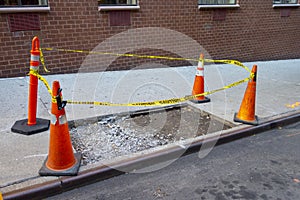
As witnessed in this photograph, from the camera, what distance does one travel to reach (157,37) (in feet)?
25.6

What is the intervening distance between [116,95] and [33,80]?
206cm

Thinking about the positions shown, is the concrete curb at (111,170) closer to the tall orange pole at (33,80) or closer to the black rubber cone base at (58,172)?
the black rubber cone base at (58,172)

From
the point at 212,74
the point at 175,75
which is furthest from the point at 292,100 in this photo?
the point at 175,75

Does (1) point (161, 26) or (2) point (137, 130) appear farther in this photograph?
(1) point (161, 26)

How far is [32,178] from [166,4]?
20.8 feet

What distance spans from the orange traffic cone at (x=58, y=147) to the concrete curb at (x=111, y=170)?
11 centimetres

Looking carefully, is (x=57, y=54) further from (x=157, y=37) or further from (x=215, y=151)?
(x=215, y=151)

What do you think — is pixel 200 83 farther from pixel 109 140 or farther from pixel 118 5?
pixel 118 5

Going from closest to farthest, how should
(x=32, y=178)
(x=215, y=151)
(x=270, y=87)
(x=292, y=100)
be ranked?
(x=32, y=178), (x=215, y=151), (x=292, y=100), (x=270, y=87)

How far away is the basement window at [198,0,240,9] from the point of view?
8297mm

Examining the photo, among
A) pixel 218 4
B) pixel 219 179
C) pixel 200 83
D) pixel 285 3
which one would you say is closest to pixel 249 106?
pixel 200 83

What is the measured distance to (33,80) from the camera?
355cm

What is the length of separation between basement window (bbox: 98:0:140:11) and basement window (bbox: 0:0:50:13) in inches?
53.3

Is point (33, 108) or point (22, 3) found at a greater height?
point (22, 3)
